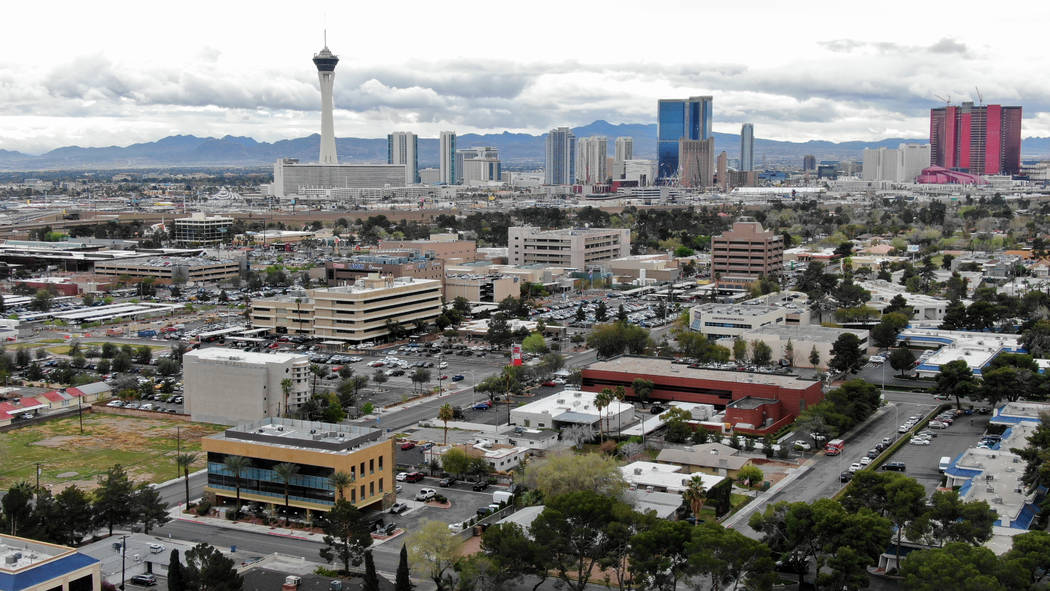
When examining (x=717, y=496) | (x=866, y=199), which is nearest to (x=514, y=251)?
(x=717, y=496)

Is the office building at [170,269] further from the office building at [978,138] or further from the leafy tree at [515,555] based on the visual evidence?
the office building at [978,138]

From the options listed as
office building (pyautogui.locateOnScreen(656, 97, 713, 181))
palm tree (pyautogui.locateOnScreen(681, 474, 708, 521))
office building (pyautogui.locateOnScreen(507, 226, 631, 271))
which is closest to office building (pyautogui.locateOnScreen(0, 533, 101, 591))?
palm tree (pyautogui.locateOnScreen(681, 474, 708, 521))

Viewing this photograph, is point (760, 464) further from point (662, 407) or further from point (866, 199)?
point (866, 199)

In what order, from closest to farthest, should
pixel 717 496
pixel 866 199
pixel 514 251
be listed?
pixel 717 496 → pixel 514 251 → pixel 866 199

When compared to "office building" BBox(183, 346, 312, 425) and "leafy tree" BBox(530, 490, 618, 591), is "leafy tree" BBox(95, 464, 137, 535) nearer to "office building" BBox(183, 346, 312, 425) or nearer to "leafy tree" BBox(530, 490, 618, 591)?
"leafy tree" BBox(530, 490, 618, 591)

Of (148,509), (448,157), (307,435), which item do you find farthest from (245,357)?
(448,157)

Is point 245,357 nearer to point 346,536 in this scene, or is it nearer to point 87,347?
point 346,536
